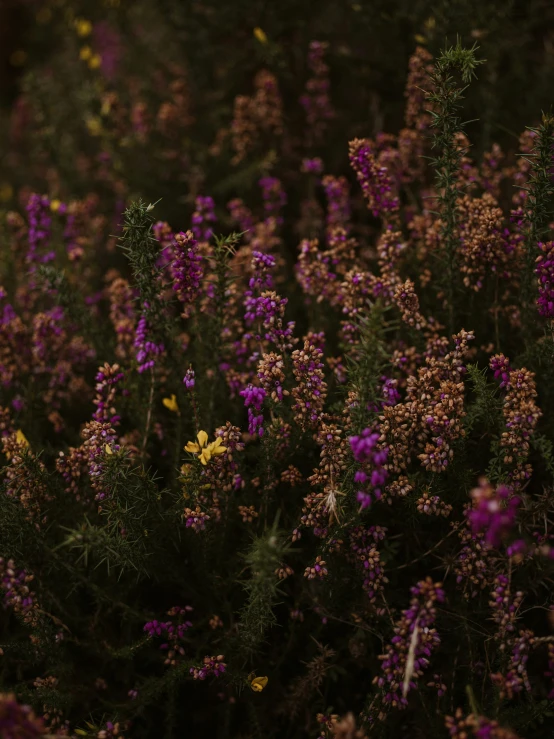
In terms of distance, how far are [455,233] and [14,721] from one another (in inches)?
105

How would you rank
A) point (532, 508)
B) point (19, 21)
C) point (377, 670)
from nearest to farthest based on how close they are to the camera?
point (532, 508), point (377, 670), point (19, 21)

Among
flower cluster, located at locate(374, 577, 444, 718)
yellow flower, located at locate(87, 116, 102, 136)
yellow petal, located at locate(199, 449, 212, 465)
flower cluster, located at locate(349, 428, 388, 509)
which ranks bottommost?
flower cluster, located at locate(374, 577, 444, 718)

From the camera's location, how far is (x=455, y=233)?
3.08 meters

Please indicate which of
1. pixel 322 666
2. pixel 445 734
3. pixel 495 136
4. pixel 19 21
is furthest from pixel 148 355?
pixel 19 21

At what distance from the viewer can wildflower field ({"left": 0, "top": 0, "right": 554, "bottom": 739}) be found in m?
2.27

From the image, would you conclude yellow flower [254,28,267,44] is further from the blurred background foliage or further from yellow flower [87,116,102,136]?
yellow flower [87,116,102,136]

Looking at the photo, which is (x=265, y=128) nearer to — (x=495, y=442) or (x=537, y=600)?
(x=495, y=442)

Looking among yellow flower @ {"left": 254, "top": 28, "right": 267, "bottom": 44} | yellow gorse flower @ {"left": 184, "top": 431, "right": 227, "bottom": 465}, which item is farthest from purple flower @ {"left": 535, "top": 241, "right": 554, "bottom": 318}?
yellow flower @ {"left": 254, "top": 28, "right": 267, "bottom": 44}

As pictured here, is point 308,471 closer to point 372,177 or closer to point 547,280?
point 547,280

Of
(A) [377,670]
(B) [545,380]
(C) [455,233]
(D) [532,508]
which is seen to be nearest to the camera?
(D) [532,508]

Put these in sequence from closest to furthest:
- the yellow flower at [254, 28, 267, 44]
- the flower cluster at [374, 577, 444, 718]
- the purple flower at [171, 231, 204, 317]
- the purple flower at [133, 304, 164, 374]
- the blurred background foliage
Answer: the flower cluster at [374, 577, 444, 718] → the purple flower at [171, 231, 204, 317] → the purple flower at [133, 304, 164, 374] → the yellow flower at [254, 28, 267, 44] → the blurred background foliage

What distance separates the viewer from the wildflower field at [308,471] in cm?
227

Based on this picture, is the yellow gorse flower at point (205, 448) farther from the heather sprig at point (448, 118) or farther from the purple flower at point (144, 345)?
the heather sprig at point (448, 118)

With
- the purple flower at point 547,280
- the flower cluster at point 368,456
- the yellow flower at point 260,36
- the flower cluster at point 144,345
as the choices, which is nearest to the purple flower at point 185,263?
the flower cluster at point 144,345
